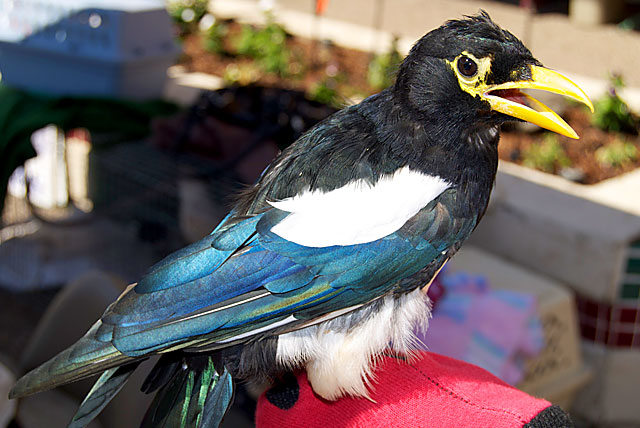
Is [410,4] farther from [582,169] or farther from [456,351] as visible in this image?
[456,351]

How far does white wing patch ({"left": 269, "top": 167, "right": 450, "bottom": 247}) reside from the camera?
130 cm

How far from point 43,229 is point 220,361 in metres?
2.71

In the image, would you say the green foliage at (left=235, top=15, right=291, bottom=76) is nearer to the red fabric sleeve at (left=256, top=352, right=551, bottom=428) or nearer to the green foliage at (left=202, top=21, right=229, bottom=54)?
the green foliage at (left=202, top=21, right=229, bottom=54)

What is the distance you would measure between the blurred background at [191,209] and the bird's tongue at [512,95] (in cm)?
95

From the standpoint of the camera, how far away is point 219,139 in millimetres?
2846

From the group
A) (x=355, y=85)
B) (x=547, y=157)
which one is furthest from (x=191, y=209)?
(x=355, y=85)

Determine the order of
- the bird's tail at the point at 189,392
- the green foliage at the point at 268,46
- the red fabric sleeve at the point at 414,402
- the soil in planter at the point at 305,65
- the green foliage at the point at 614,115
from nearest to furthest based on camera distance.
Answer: the red fabric sleeve at the point at 414,402, the bird's tail at the point at 189,392, the green foliage at the point at 614,115, the soil in planter at the point at 305,65, the green foliage at the point at 268,46

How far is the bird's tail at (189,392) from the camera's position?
1.32 meters

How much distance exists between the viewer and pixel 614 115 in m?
4.10

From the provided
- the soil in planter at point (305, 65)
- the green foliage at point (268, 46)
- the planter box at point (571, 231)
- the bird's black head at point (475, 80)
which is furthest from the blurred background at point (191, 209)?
the green foliage at point (268, 46)

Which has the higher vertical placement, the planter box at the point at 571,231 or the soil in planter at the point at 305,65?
the soil in planter at the point at 305,65

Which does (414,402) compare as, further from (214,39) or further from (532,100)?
(214,39)

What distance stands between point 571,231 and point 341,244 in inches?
77.8

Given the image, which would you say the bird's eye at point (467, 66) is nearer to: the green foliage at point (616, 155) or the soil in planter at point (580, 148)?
the soil in planter at point (580, 148)
